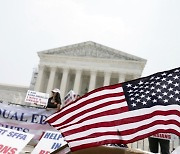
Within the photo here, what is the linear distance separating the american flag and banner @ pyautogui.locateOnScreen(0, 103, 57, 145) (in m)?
4.54

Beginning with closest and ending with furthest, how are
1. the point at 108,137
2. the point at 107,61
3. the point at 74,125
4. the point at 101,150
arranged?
the point at 101,150 < the point at 108,137 < the point at 74,125 < the point at 107,61

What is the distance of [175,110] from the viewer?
3.23 m

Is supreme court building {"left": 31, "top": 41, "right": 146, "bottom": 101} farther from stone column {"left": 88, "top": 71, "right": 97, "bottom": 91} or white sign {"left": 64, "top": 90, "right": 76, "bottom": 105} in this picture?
white sign {"left": 64, "top": 90, "right": 76, "bottom": 105}

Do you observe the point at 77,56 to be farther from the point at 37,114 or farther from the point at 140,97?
the point at 140,97

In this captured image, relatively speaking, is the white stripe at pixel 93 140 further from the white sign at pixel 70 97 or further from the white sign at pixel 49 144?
the white sign at pixel 70 97

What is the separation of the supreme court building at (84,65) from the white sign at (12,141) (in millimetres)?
39537

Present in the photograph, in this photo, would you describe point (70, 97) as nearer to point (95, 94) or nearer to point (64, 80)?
point (95, 94)

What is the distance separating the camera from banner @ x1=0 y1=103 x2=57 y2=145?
25.9ft

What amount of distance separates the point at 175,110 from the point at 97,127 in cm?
A: 82

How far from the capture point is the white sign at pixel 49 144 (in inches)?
182

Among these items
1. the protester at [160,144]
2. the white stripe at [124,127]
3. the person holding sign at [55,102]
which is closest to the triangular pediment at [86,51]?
the person holding sign at [55,102]

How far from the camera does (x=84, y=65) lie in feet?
147

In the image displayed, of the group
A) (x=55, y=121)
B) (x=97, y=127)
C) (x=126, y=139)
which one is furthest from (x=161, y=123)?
(x=55, y=121)

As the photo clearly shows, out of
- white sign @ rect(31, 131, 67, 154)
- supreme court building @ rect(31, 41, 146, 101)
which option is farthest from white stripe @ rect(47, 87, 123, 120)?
supreme court building @ rect(31, 41, 146, 101)
